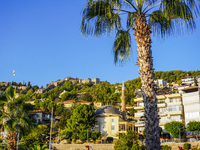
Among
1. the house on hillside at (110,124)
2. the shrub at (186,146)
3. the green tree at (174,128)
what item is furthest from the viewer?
the house on hillside at (110,124)

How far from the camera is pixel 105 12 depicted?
924 cm

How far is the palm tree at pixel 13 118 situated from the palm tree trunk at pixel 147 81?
13175mm

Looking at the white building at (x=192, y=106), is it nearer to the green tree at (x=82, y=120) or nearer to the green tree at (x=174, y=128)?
the green tree at (x=174, y=128)

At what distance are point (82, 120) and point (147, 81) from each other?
163 ft

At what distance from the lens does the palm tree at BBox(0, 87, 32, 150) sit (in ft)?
61.4

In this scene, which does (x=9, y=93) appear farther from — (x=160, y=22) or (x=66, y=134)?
(x=66, y=134)

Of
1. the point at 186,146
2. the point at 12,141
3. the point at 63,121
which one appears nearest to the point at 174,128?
the point at 186,146

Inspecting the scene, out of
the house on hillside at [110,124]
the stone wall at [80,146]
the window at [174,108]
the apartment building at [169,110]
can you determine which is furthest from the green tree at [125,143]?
the window at [174,108]

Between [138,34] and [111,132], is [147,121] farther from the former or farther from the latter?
[111,132]

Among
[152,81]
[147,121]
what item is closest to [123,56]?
[152,81]

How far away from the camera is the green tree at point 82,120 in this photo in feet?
184

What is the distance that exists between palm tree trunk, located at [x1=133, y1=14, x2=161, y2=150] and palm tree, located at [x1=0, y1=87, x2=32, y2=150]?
13.2 metres

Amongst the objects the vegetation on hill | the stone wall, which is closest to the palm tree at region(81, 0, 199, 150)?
the stone wall

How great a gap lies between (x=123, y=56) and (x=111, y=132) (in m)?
51.2
